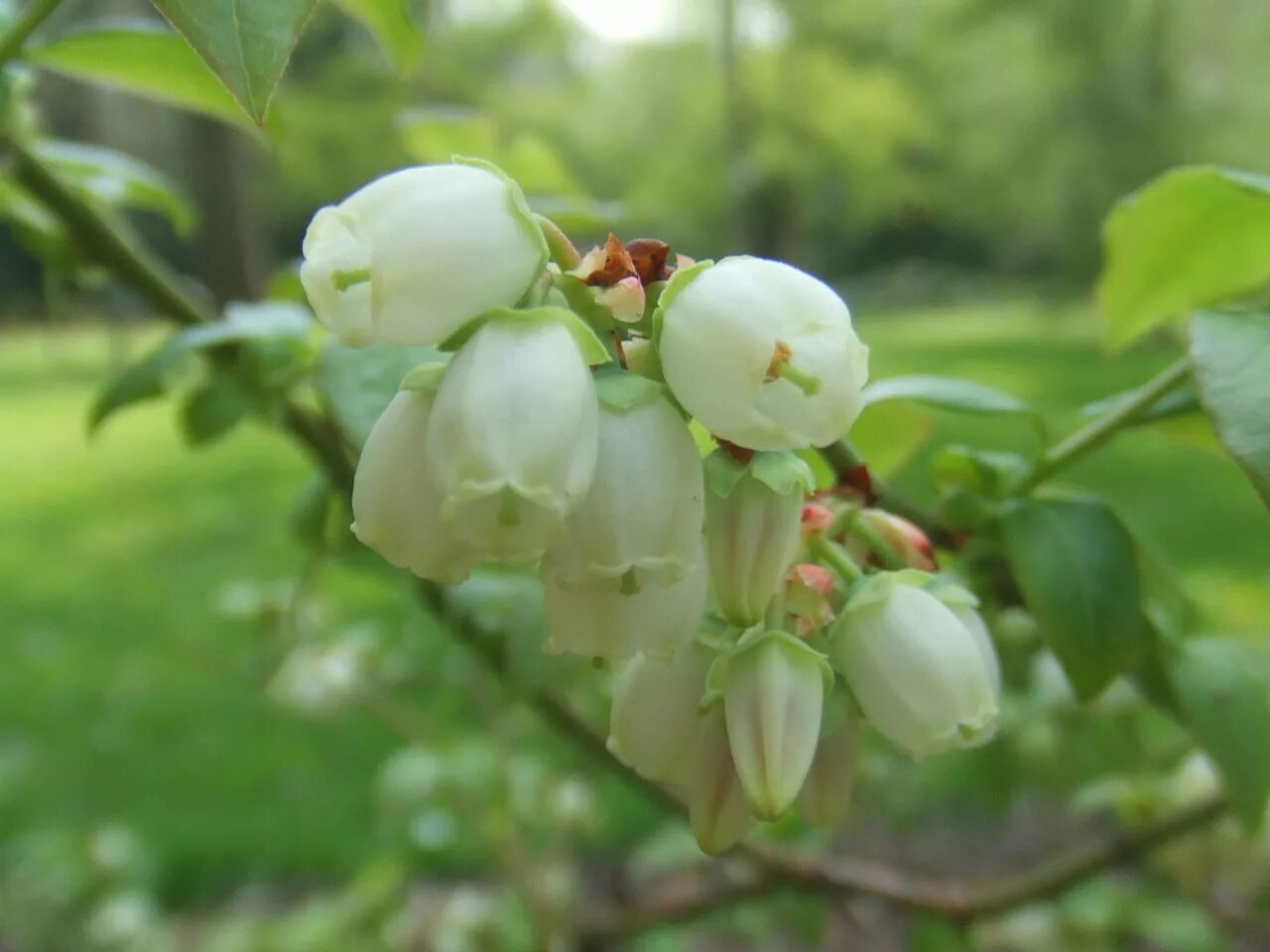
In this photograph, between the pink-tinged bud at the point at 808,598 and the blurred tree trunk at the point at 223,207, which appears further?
the blurred tree trunk at the point at 223,207

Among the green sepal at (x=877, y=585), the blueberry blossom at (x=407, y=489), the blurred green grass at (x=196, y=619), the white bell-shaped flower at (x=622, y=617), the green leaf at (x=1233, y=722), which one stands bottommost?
the blurred green grass at (x=196, y=619)

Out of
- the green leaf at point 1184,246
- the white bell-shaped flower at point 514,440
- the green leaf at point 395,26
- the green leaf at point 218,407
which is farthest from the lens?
the green leaf at point 218,407

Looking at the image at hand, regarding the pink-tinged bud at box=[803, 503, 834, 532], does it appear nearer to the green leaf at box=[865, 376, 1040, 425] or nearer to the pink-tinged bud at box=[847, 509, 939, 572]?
the pink-tinged bud at box=[847, 509, 939, 572]

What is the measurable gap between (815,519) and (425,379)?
0.62ft

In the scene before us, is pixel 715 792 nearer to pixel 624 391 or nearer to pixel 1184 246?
pixel 624 391

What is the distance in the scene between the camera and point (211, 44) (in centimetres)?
36

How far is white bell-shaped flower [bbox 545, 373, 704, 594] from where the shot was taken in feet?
1.22

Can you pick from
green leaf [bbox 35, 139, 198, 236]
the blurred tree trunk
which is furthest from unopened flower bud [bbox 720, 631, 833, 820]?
the blurred tree trunk

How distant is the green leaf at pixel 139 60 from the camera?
706 millimetres

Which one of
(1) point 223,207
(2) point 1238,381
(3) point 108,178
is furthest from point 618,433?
(1) point 223,207

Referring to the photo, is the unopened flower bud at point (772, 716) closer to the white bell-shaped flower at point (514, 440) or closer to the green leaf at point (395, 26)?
the white bell-shaped flower at point (514, 440)

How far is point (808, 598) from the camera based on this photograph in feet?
1.55

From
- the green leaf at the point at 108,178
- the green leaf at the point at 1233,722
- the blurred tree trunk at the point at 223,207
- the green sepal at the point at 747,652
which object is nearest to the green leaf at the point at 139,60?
the green leaf at the point at 108,178

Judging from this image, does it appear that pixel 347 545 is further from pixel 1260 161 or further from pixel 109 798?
pixel 1260 161
